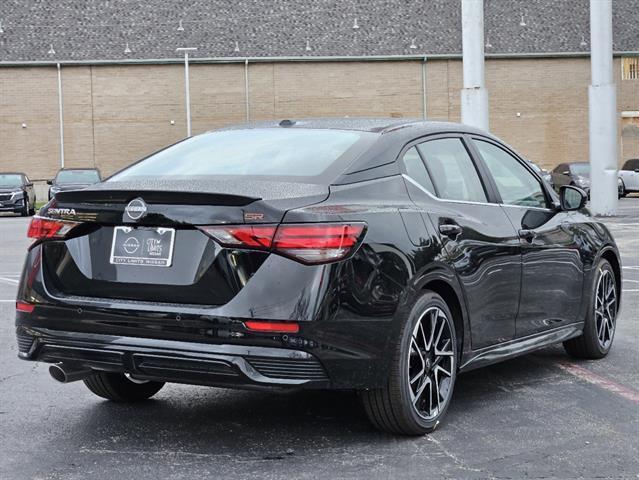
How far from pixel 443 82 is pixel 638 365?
5194 centimetres

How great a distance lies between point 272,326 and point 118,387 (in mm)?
1798

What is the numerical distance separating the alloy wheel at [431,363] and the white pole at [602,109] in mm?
21871

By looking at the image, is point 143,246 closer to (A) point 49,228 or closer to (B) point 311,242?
(A) point 49,228

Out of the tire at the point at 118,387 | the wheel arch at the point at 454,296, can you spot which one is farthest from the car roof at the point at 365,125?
the tire at the point at 118,387

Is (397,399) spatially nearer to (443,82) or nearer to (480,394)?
(480,394)

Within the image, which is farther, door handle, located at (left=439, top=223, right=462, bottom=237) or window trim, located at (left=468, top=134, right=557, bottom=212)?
window trim, located at (left=468, top=134, right=557, bottom=212)

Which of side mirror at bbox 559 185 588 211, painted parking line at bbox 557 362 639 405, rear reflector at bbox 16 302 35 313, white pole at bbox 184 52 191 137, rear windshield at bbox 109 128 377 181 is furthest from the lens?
white pole at bbox 184 52 191 137

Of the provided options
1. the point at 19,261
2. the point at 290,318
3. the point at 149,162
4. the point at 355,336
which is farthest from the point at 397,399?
the point at 19,261

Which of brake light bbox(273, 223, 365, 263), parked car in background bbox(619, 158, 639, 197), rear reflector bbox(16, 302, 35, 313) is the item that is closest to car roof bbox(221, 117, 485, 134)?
brake light bbox(273, 223, 365, 263)

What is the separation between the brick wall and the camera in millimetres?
56406

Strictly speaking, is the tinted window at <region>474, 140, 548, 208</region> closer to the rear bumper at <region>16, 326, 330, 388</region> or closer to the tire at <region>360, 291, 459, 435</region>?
the tire at <region>360, 291, 459, 435</region>

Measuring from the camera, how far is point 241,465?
5.03 metres

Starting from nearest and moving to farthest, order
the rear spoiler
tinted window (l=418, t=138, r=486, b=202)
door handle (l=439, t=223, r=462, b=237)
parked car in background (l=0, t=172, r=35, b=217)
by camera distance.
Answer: the rear spoiler < door handle (l=439, t=223, r=462, b=237) < tinted window (l=418, t=138, r=486, b=202) < parked car in background (l=0, t=172, r=35, b=217)

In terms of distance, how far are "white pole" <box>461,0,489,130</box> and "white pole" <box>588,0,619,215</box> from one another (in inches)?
153
